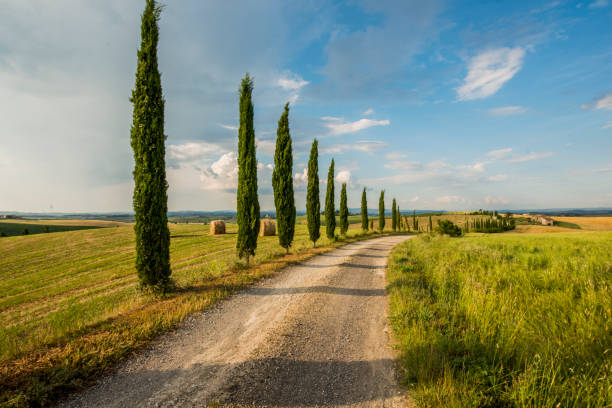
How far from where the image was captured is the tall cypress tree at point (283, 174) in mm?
17684

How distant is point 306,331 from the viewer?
5.25m

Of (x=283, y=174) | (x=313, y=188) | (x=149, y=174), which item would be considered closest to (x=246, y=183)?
(x=283, y=174)

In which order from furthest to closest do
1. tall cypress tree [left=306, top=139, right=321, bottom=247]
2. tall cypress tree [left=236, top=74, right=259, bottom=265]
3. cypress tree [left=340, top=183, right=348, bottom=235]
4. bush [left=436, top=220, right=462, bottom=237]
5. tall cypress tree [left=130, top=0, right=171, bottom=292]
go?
bush [left=436, top=220, right=462, bottom=237], cypress tree [left=340, top=183, right=348, bottom=235], tall cypress tree [left=306, top=139, right=321, bottom=247], tall cypress tree [left=236, top=74, right=259, bottom=265], tall cypress tree [left=130, top=0, right=171, bottom=292]

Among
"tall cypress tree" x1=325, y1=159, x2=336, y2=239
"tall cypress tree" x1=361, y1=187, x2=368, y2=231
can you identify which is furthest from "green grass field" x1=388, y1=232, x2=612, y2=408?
"tall cypress tree" x1=361, y1=187, x2=368, y2=231

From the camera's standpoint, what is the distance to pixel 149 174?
807 cm

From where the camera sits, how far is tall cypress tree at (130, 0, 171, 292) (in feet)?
26.3

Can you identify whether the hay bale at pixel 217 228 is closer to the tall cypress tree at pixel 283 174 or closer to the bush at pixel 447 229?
the tall cypress tree at pixel 283 174

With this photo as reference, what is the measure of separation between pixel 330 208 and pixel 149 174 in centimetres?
2115

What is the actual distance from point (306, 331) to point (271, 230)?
36.0m

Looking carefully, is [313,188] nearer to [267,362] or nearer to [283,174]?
[283,174]

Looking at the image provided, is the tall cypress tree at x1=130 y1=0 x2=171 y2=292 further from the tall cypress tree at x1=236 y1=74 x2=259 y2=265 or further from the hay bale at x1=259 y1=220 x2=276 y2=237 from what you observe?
the hay bale at x1=259 y1=220 x2=276 y2=237

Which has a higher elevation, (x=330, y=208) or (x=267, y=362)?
(x=330, y=208)

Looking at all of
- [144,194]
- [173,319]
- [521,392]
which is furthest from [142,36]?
[521,392]

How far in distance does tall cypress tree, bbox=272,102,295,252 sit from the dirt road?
10.7 meters
